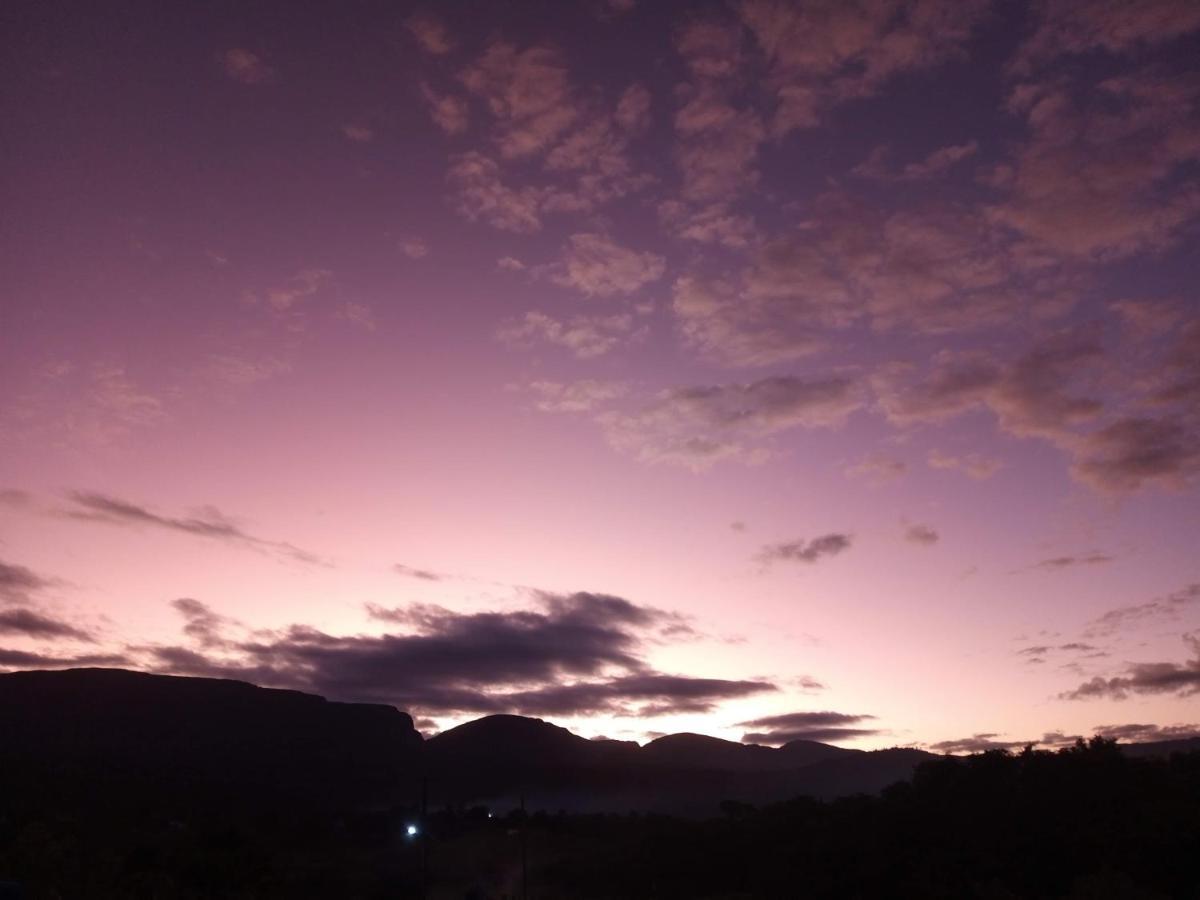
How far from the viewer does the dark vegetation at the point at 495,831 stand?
32.8 meters

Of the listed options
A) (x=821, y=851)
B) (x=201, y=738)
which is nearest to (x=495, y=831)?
(x=821, y=851)

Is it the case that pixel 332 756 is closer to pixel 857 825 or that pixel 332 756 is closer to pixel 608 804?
pixel 608 804

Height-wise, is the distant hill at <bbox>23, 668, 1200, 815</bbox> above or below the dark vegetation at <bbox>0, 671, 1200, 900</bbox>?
above

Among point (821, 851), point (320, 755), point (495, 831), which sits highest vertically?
point (320, 755)

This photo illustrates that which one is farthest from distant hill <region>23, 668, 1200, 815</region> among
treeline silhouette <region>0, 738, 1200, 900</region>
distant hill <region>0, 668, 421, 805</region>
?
treeline silhouette <region>0, 738, 1200, 900</region>

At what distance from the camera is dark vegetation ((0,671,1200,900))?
32.8 metres

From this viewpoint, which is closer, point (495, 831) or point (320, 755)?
point (495, 831)

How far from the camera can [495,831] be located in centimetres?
8606

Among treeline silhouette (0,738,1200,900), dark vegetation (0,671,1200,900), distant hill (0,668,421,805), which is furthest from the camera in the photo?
distant hill (0,668,421,805)

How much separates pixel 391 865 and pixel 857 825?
3383cm

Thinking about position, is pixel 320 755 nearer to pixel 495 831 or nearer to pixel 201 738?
pixel 201 738

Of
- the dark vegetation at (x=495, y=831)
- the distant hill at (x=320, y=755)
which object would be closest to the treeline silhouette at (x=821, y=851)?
the dark vegetation at (x=495, y=831)

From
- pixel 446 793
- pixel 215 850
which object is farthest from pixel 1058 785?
pixel 446 793

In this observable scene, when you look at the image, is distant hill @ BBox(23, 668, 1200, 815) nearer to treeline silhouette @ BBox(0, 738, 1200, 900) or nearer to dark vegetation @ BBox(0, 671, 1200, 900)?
dark vegetation @ BBox(0, 671, 1200, 900)
